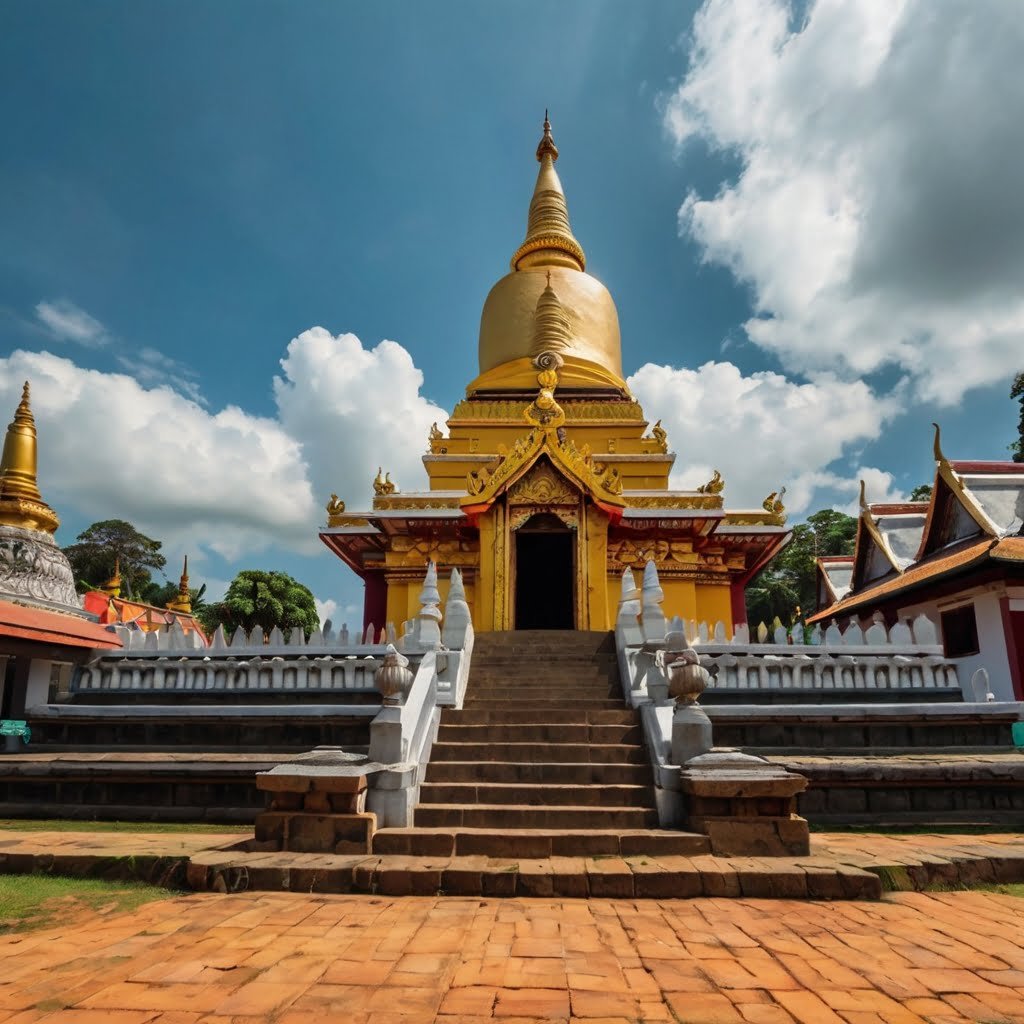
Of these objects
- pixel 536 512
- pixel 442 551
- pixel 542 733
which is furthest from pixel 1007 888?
pixel 442 551

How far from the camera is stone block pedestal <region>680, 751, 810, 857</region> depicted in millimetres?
5465

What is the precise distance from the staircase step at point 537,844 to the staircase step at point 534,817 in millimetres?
508

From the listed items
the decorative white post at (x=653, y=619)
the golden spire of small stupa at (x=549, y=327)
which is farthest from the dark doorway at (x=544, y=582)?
the decorative white post at (x=653, y=619)

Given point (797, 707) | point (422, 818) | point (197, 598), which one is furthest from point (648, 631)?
point (197, 598)

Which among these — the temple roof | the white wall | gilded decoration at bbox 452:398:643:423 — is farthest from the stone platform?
gilded decoration at bbox 452:398:643:423

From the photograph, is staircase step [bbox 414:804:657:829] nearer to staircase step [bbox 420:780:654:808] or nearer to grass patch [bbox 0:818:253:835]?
staircase step [bbox 420:780:654:808]

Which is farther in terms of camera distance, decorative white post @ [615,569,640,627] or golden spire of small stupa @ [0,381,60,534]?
golden spire of small stupa @ [0,381,60,534]

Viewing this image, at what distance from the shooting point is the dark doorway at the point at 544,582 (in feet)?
57.0

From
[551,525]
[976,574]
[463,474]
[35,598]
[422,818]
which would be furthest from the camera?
[463,474]

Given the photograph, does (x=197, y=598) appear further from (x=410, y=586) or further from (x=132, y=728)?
(x=132, y=728)

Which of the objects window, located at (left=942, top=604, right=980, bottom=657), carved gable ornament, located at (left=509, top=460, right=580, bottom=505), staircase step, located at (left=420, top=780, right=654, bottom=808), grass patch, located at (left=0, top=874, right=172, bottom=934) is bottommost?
grass patch, located at (left=0, top=874, right=172, bottom=934)

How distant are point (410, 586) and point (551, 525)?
3.67 metres

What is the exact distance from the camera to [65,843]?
587 cm

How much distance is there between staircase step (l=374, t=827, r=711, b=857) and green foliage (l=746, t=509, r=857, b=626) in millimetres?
39963
